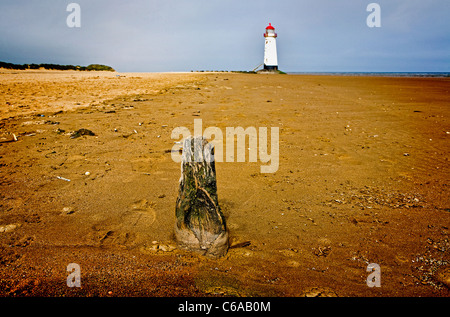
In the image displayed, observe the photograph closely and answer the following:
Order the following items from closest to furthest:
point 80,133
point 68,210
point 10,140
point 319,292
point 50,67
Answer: point 319,292
point 68,210
point 10,140
point 80,133
point 50,67

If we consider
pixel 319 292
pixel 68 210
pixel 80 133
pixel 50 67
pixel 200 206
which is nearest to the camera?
pixel 319 292

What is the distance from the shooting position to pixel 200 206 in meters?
2.38

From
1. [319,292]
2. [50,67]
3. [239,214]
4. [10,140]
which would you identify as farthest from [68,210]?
[50,67]

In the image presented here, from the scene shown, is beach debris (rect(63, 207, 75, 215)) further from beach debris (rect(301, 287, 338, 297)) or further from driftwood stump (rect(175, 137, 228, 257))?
beach debris (rect(301, 287, 338, 297))

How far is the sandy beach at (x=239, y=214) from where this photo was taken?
6.88 ft

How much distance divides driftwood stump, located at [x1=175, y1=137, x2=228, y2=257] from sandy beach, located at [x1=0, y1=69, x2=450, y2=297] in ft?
0.47

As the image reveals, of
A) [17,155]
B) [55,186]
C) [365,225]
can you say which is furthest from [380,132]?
[17,155]

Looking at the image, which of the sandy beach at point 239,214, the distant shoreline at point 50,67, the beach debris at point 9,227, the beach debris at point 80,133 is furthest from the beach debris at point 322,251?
the distant shoreline at point 50,67

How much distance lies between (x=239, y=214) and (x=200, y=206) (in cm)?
88

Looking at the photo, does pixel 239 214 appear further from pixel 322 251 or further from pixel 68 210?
pixel 68 210

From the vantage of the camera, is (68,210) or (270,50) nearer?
(68,210)

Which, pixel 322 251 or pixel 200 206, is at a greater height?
pixel 200 206

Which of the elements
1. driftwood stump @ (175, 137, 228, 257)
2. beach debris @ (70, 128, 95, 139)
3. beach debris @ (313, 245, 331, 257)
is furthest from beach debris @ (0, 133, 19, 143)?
beach debris @ (313, 245, 331, 257)

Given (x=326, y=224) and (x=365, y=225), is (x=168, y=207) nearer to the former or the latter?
(x=326, y=224)
